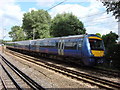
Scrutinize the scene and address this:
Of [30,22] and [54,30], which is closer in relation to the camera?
[54,30]

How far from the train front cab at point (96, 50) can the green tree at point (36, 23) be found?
136 feet

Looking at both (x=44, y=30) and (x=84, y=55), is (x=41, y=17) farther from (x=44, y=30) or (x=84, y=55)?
(x=84, y=55)

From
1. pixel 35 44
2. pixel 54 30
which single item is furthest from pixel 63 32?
pixel 35 44

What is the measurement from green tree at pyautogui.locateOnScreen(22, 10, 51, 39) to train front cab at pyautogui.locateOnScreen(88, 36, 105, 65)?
136 ft

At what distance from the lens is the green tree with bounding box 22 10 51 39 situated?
55969 mm

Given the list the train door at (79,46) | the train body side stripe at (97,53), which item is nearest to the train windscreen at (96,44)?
the train body side stripe at (97,53)

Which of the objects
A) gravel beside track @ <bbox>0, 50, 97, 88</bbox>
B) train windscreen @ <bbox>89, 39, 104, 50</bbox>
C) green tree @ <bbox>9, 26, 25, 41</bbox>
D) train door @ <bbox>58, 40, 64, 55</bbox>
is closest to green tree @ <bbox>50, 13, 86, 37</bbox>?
train door @ <bbox>58, 40, 64, 55</bbox>

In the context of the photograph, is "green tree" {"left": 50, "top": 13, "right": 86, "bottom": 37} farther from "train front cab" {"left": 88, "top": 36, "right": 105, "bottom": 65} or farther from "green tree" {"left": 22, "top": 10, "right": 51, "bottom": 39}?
"train front cab" {"left": 88, "top": 36, "right": 105, "bottom": 65}

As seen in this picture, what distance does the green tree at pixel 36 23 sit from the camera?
2203 inches

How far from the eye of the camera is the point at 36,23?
59031 mm

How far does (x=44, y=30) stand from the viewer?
5562 centimetres

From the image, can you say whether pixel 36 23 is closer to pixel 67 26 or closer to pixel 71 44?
pixel 67 26

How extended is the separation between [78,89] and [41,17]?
55.7 m

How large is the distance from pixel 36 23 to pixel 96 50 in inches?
1896
